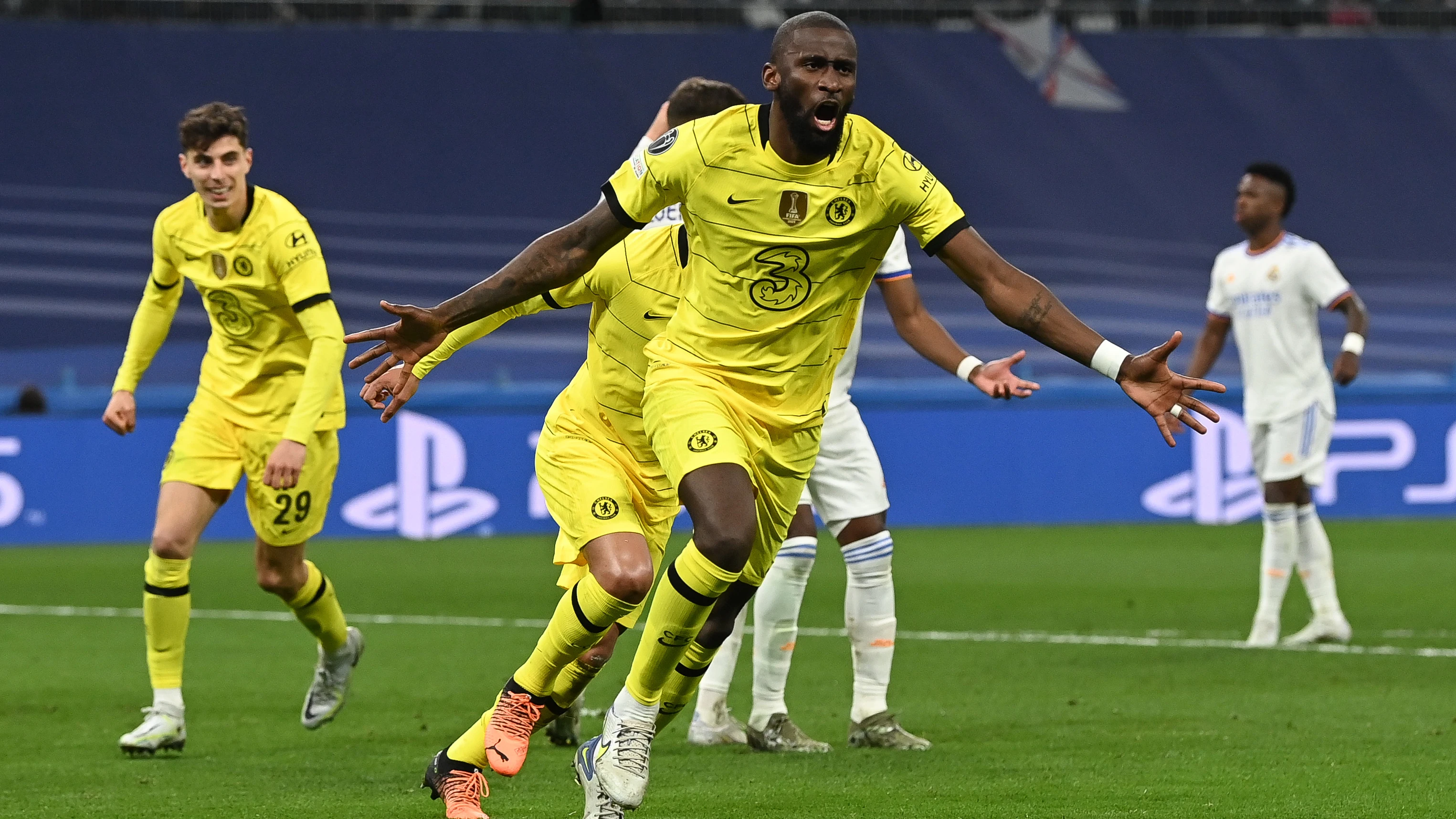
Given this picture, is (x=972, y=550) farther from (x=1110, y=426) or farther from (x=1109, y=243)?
(x=1109, y=243)

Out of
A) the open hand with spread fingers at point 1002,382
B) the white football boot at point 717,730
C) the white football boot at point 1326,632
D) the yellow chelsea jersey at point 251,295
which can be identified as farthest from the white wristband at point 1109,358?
the white football boot at point 1326,632

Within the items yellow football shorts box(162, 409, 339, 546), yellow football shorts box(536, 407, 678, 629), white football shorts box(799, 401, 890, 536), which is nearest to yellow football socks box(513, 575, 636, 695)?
yellow football shorts box(536, 407, 678, 629)

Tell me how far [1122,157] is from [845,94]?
1948 cm

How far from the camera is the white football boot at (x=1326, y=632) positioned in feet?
33.8

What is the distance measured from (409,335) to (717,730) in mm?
2531

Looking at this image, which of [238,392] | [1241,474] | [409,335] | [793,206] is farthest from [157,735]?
[1241,474]

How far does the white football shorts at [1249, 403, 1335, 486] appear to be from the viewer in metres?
10.7

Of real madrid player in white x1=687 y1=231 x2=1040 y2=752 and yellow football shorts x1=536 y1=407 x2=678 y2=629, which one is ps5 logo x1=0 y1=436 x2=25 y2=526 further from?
yellow football shorts x1=536 y1=407 x2=678 y2=629

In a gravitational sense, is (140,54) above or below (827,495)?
above

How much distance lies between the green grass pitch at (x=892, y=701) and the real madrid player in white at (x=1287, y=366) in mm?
592

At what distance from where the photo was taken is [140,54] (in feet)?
72.9

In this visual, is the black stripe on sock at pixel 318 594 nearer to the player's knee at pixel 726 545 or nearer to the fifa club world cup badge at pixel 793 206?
the player's knee at pixel 726 545

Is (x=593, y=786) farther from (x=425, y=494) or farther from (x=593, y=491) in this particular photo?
(x=425, y=494)

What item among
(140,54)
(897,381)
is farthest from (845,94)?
(140,54)
